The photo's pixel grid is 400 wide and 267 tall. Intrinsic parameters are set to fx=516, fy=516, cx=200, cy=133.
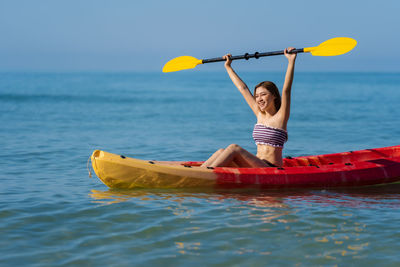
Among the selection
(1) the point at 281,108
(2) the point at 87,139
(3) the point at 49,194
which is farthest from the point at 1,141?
(1) the point at 281,108

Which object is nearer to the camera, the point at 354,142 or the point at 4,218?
the point at 4,218

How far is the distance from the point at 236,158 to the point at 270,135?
45cm

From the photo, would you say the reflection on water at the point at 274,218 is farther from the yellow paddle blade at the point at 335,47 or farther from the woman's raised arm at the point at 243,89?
the yellow paddle blade at the point at 335,47

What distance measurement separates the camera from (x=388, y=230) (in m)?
4.42

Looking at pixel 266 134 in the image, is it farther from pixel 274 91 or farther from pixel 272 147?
pixel 274 91

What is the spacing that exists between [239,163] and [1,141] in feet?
20.9

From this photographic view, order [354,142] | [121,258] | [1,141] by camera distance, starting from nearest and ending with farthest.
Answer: [121,258], [1,141], [354,142]

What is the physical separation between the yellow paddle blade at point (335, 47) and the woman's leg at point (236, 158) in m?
1.52

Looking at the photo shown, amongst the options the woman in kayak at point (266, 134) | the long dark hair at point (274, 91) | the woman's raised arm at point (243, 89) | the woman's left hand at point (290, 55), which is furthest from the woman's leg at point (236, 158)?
the woman's left hand at point (290, 55)

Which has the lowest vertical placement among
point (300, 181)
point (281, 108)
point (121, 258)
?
point (121, 258)

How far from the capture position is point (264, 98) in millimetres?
5719

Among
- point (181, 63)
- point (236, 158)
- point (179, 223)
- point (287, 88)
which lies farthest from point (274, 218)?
point (181, 63)

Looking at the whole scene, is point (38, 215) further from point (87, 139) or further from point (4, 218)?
point (87, 139)

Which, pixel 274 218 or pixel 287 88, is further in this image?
pixel 287 88
